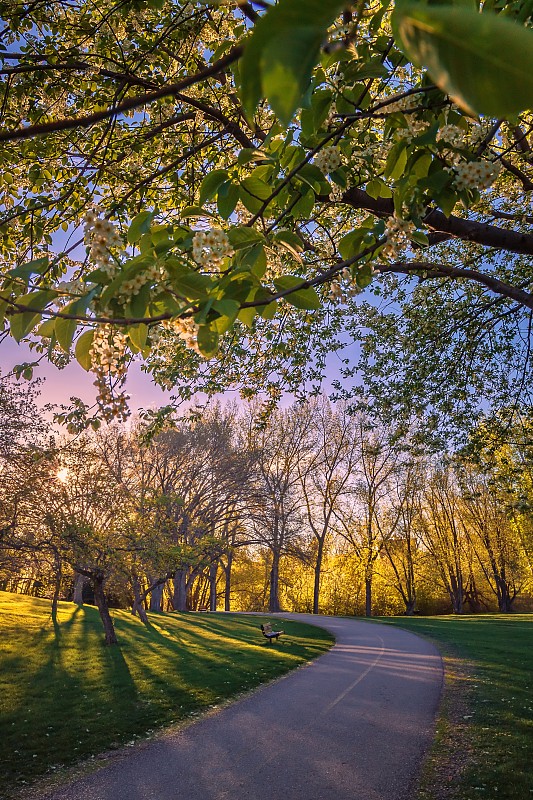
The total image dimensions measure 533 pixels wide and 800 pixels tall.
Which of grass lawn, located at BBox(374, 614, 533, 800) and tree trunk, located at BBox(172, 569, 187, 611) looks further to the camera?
tree trunk, located at BBox(172, 569, 187, 611)

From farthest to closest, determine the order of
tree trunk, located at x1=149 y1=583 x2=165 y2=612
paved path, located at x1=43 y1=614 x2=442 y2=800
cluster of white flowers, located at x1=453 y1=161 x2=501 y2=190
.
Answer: tree trunk, located at x1=149 y1=583 x2=165 y2=612, paved path, located at x1=43 y1=614 x2=442 y2=800, cluster of white flowers, located at x1=453 y1=161 x2=501 y2=190

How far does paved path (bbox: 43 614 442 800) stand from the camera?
16.9 ft

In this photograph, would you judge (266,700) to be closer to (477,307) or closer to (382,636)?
(477,307)

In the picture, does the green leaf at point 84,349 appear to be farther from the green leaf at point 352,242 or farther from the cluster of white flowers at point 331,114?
the cluster of white flowers at point 331,114

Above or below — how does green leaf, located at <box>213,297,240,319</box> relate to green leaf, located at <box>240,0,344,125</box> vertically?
above

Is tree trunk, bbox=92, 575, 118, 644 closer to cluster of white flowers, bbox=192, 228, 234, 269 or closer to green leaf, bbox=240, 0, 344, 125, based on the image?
cluster of white flowers, bbox=192, 228, 234, 269

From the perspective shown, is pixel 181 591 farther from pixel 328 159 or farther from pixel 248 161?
pixel 248 161

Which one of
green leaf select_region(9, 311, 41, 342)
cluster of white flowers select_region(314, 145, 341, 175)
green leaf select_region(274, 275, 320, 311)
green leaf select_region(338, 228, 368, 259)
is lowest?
green leaf select_region(9, 311, 41, 342)

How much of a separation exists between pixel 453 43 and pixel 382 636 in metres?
19.8

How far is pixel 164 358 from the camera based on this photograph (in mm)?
6973

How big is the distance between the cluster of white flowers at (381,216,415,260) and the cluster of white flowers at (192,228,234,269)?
649 millimetres

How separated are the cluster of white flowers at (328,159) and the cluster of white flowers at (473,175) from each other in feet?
1.52

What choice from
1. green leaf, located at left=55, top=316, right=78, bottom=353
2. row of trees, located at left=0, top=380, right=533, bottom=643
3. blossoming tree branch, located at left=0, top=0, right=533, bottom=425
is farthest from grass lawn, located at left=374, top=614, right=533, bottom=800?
green leaf, located at left=55, top=316, right=78, bottom=353

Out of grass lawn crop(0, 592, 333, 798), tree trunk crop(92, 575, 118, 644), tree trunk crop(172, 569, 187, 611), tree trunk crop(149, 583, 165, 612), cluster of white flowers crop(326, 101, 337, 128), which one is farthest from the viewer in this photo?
tree trunk crop(172, 569, 187, 611)
